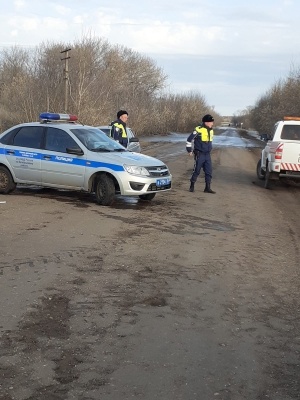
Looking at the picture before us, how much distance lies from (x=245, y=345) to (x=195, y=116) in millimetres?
83754

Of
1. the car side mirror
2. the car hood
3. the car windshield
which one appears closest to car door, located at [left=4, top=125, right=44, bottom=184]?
the car side mirror

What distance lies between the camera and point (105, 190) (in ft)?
34.6

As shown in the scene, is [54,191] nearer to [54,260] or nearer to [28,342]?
[54,260]

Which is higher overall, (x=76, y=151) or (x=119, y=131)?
(x=119, y=131)

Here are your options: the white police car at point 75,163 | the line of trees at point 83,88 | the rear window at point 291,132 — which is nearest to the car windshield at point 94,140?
the white police car at point 75,163

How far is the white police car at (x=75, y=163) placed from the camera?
1052 cm

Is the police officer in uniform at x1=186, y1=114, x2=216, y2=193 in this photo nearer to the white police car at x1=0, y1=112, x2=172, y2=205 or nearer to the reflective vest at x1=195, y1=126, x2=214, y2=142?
the reflective vest at x1=195, y1=126, x2=214, y2=142

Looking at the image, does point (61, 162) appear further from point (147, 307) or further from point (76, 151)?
point (147, 307)

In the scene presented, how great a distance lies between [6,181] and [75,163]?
1838 mm

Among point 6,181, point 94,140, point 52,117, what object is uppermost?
point 52,117

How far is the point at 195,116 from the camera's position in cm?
8650

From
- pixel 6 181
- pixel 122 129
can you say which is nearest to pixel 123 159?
pixel 6 181

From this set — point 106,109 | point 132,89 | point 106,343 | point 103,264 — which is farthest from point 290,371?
point 132,89

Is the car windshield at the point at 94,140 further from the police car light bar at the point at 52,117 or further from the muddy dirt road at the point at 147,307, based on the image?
the muddy dirt road at the point at 147,307
